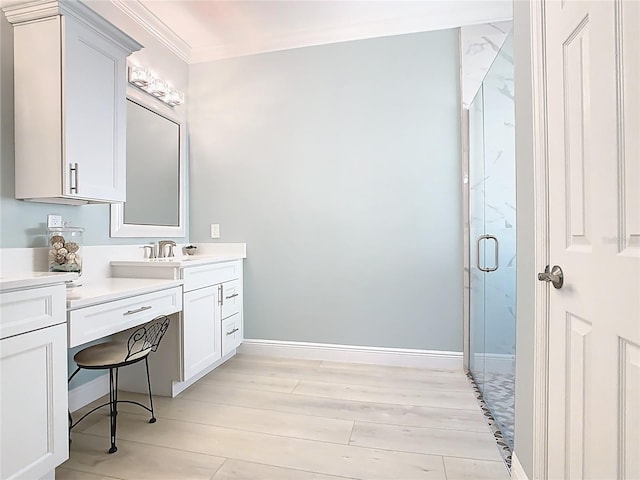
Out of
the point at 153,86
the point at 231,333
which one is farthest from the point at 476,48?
the point at 231,333

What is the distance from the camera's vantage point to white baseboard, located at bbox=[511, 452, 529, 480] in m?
1.35

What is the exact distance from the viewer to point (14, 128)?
5.74 ft

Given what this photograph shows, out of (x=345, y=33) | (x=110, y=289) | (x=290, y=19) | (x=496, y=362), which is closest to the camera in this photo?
(x=110, y=289)

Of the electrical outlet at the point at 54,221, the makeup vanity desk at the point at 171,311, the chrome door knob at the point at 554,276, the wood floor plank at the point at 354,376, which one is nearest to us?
the chrome door knob at the point at 554,276

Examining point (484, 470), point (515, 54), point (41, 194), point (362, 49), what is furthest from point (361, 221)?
point (41, 194)

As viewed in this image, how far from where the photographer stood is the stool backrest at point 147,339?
179 centimetres

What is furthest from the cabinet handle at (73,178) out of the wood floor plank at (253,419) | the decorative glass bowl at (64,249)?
the wood floor plank at (253,419)

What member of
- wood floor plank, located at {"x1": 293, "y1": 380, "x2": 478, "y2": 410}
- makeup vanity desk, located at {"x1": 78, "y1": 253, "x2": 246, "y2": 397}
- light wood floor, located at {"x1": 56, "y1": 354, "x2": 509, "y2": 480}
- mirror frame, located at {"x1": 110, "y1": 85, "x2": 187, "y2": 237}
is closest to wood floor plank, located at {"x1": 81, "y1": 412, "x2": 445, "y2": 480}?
light wood floor, located at {"x1": 56, "y1": 354, "x2": 509, "y2": 480}

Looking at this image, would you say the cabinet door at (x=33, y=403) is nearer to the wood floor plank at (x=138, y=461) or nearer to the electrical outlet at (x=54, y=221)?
the wood floor plank at (x=138, y=461)

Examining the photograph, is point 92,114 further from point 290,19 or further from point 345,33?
point 345,33

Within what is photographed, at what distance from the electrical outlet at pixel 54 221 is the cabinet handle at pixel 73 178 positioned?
31cm

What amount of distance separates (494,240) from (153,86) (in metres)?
2.71

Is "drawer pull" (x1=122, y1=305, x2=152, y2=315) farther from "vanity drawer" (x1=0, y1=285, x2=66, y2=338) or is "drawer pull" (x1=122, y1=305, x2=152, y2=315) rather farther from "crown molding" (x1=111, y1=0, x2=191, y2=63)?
"crown molding" (x1=111, y1=0, x2=191, y2=63)

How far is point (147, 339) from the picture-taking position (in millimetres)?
1912
